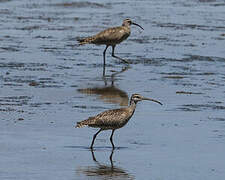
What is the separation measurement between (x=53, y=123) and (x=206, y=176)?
4.21 m

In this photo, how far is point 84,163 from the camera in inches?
500

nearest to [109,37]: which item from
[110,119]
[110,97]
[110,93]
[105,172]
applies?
[110,93]

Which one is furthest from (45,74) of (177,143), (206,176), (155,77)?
(206,176)

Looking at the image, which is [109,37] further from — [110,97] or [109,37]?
[110,97]

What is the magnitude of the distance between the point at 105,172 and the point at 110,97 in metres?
6.50

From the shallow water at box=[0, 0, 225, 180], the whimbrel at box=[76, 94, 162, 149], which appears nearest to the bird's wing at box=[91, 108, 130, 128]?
the whimbrel at box=[76, 94, 162, 149]

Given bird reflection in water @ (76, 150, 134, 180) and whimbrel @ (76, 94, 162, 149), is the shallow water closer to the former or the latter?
bird reflection in water @ (76, 150, 134, 180)

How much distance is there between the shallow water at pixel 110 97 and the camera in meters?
12.6

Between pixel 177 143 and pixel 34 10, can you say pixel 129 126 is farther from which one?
pixel 34 10

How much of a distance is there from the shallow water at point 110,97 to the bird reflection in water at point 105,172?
13 mm

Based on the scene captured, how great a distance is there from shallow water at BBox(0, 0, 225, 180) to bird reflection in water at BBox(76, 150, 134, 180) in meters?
0.01

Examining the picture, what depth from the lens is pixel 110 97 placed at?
61.3 feet

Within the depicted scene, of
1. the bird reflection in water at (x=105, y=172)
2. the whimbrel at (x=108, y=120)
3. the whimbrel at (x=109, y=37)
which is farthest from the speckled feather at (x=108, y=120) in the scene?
the whimbrel at (x=109, y=37)

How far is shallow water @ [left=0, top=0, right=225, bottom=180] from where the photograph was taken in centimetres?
1263
